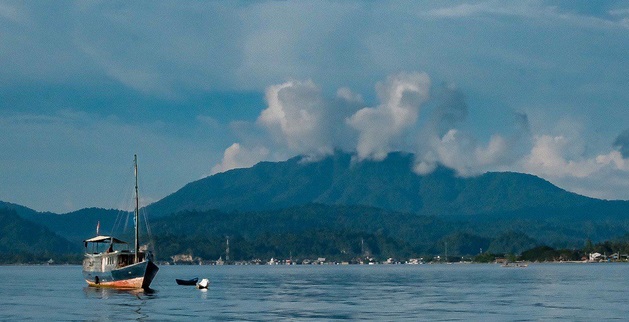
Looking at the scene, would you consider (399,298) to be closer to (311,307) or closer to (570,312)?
(311,307)

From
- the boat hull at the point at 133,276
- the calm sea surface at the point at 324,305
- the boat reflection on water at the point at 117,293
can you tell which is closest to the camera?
the calm sea surface at the point at 324,305

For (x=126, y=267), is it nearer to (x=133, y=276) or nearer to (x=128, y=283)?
(x=133, y=276)

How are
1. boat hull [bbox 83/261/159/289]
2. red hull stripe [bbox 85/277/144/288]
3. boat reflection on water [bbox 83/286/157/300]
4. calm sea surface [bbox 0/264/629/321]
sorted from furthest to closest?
red hull stripe [bbox 85/277/144/288] → boat hull [bbox 83/261/159/289] → boat reflection on water [bbox 83/286/157/300] → calm sea surface [bbox 0/264/629/321]

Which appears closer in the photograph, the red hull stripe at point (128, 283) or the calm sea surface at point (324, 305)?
the calm sea surface at point (324, 305)

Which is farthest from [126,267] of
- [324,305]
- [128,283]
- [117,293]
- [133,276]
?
[324,305]

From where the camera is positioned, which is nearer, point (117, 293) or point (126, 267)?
point (117, 293)

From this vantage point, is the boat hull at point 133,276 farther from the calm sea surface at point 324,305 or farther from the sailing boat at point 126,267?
the calm sea surface at point 324,305

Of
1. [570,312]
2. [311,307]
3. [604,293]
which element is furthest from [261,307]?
[604,293]

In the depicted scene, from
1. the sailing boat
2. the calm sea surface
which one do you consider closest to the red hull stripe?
the sailing boat

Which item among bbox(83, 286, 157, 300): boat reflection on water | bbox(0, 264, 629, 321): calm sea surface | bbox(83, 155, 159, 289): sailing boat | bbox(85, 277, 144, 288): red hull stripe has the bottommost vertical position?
bbox(0, 264, 629, 321): calm sea surface

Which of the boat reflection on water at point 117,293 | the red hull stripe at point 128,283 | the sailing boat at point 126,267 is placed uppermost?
the sailing boat at point 126,267

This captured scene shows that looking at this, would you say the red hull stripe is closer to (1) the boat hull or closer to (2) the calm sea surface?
(1) the boat hull

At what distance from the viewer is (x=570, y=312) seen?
10281 cm

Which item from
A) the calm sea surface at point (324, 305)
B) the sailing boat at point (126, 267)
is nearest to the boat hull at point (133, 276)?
the sailing boat at point (126, 267)
